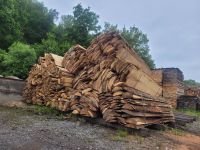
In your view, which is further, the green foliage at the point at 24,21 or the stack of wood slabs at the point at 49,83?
the green foliage at the point at 24,21

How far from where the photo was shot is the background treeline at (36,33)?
53.0ft

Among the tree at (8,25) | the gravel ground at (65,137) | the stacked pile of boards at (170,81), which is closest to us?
the gravel ground at (65,137)

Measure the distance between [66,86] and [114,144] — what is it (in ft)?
11.7

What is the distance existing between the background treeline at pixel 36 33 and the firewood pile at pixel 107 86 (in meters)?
7.19

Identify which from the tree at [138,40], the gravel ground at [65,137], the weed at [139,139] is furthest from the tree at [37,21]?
the weed at [139,139]

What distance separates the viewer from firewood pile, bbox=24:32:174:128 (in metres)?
6.86

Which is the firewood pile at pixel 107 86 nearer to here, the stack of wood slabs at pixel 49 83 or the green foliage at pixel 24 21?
the stack of wood slabs at pixel 49 83

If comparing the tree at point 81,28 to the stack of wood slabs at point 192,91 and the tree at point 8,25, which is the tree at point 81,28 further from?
the stack of wood slabs at point 192,91

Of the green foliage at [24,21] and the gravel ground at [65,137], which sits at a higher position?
the green foliage at [24,21]

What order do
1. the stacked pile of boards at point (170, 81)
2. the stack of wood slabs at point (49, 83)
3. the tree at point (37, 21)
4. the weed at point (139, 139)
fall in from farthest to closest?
the tree at point (37, 21)
the stacked pile of boards at point (170, 81)
the stack of wood slabs at point (49, 83)
the weed at point (139, 139)

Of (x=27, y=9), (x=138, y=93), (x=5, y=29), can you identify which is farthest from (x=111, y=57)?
(x=27, y=9)

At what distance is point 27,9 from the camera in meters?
30.0

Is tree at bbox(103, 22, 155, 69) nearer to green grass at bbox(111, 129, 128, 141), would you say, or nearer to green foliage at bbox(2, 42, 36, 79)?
green foliage at bbox(2, 42, 36, 79)

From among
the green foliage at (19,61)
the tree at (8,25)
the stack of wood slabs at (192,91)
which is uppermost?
the tree at (8,25)
